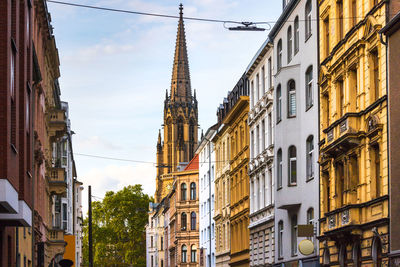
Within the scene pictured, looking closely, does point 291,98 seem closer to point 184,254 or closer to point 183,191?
point 183,191

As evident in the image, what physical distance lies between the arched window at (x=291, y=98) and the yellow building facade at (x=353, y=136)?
5.13 meters

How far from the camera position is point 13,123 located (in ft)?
68.3

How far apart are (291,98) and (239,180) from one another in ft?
56.6

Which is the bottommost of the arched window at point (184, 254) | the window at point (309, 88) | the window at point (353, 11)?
the arched window at point (184, 254)

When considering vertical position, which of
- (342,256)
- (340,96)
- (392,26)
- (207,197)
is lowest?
(342,256)

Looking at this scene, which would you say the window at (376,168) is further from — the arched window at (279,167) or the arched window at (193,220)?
the arched window at (193,220)

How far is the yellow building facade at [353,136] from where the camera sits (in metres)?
28.3

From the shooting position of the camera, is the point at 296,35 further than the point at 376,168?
Yes

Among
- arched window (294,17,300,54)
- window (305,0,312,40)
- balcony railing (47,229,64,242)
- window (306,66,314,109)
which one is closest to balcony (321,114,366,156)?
window (306,66,314,109)

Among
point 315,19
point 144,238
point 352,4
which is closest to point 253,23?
point 352,4

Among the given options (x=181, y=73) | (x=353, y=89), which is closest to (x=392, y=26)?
(x=353, y=89)

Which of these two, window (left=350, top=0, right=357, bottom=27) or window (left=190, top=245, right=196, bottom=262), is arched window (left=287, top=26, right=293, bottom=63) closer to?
window (left=350, top=0, right=357, bottom=27)

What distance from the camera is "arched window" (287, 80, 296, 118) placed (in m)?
41.5

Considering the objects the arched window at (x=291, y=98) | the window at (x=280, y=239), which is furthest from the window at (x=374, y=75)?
the window at (x=280, y=239)
